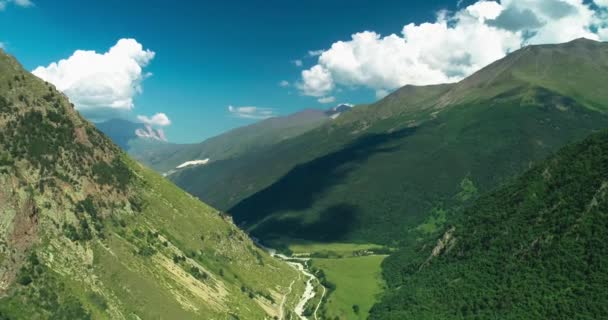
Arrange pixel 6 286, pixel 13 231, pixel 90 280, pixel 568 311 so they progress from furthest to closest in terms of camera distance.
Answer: pixel 568 311 < pixel 90 280 < pixel 13 231 < pixel 6 286

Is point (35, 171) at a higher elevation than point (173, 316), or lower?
higher

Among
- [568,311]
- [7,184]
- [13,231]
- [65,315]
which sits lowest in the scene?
[568,311]

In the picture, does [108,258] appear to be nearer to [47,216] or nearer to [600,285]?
[47,216]

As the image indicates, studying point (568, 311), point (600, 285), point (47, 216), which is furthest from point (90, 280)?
point (600, 285)

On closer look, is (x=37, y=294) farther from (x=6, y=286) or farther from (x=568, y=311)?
(x=568, y=311)

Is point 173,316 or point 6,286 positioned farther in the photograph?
point 173,316

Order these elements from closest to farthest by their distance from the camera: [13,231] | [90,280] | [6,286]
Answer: [6,286] → [13,231] → [90,280]

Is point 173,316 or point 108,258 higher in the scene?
point 108,258

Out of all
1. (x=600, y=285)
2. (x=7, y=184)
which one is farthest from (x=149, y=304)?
(x=600, y=285)

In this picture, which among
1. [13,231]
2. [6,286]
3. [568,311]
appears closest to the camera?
[6,286]
